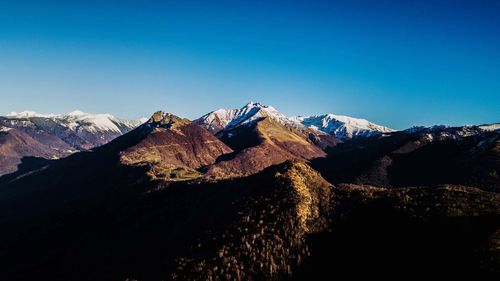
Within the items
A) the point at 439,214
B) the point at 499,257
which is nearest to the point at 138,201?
the point at 439,214

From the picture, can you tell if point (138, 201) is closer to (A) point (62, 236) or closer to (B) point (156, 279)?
(A) point (62, 236)

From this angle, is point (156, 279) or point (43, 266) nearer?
point (156, 279)

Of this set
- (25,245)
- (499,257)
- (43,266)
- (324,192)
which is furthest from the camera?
(25,245)

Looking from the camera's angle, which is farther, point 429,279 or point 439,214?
point 439,214

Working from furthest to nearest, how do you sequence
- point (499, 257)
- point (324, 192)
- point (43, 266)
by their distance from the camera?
point (43, 266) < point (324, 192) < point (499, 257)

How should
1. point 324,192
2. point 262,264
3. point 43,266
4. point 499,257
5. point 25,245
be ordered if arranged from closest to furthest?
point 499,257
point 262,264
point 324,192
point 43,266
point 25,245

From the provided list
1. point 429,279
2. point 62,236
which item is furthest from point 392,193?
point 62,236

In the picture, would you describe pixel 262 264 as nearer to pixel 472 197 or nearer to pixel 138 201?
A: pixel 472 197

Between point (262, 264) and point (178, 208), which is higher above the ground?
point (178, 208)

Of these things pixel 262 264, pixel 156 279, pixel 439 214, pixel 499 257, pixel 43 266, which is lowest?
pixel 43 266
